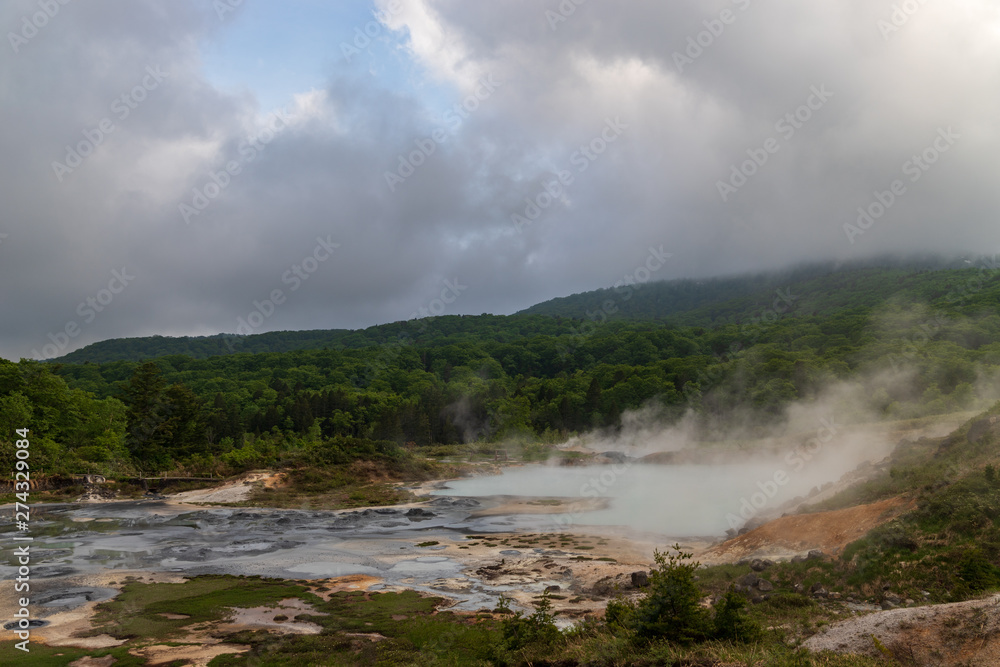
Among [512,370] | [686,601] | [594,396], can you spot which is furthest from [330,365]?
→ [686,601]

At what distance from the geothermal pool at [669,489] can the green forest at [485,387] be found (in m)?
16.8

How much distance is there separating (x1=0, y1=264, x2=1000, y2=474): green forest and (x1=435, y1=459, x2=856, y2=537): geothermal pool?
1680 centimetres

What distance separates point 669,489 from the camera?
48.8 m

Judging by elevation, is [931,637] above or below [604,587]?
above

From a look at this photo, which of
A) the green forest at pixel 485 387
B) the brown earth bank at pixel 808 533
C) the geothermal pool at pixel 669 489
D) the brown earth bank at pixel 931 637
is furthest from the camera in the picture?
the green forest at pixel 485 387

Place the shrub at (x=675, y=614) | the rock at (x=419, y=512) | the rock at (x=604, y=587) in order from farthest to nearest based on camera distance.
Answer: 1. the rock at (x=419, y=512)
2. the rock at (x=604, y=587)
3. the shrub at (x=675, y=614)

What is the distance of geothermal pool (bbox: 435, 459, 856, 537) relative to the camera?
115 ft

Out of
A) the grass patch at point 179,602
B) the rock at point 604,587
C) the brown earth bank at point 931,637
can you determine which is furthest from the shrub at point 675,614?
the grass patch at point 179,602

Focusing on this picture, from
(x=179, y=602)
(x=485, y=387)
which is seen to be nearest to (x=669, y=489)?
(x=179, y=602)

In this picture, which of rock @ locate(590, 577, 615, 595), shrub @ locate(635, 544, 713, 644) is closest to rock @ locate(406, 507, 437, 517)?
rock @ locate(590, 577, 615, 595)

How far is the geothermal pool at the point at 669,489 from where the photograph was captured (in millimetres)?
35000

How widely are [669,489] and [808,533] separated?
93.2 feet

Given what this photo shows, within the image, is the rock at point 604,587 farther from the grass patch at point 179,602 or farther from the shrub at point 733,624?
the grass patch at point 179,602

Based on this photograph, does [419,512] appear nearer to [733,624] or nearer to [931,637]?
[733,624]
